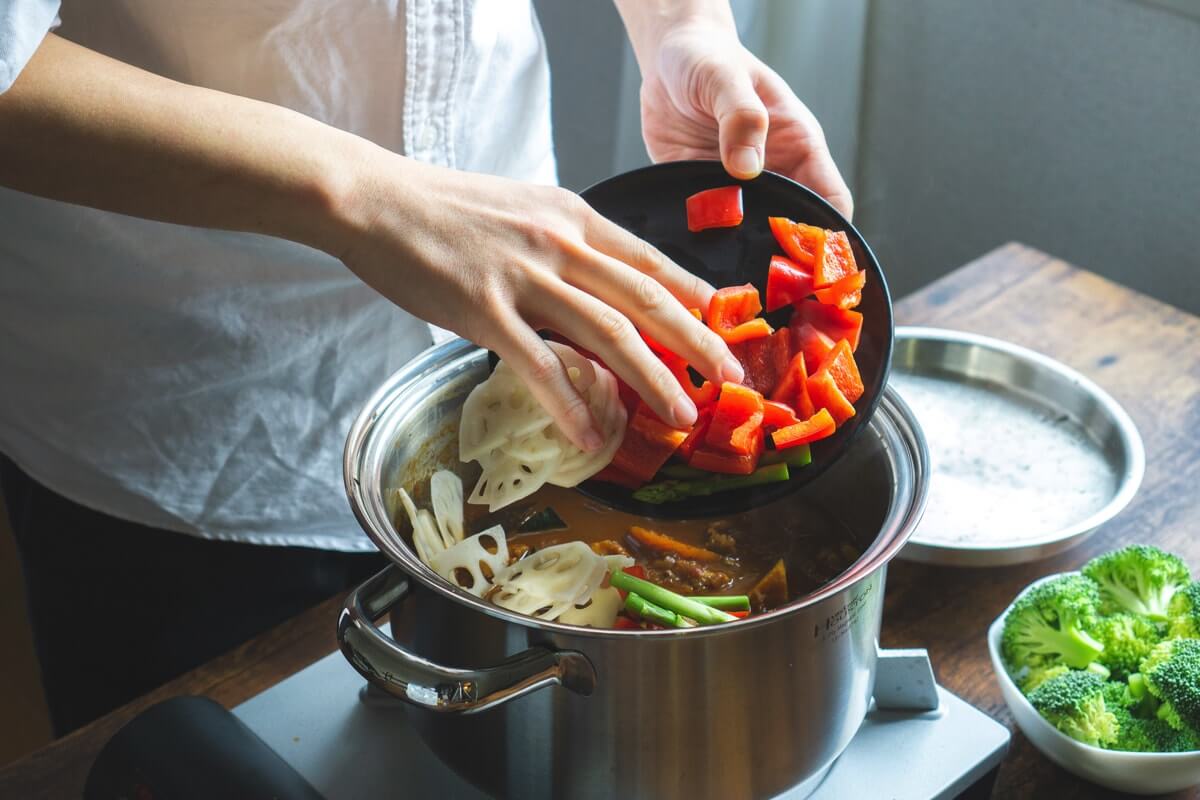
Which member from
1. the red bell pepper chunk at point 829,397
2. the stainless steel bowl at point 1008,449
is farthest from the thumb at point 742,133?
the stainless steel bowl at point 1008,449

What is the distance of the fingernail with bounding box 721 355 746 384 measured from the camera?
925 mm

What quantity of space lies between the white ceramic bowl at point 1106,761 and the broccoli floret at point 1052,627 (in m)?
0.04

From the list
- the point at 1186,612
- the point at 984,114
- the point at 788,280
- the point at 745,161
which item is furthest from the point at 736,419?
the point at 984,114

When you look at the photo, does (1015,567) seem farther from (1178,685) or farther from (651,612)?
(651,612)

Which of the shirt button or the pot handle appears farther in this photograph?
the shirt button

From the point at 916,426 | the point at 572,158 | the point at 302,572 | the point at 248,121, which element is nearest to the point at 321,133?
the point at 248,121

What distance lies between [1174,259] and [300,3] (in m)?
2.04

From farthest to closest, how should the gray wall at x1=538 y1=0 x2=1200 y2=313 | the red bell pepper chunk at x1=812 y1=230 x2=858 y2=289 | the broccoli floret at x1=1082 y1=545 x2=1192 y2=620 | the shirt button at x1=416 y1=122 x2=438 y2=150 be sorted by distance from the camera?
the gray wall at x1=538 y1=0 x2=1200 y2=313, the shirt button at x1=416 y1=122 x2=438 y2=150, the broccoli floret at x1=1082 y1=545 x2=1192 y2=620, the red bell pepper chunk at x1=812 y1=230 x2=858 y2=289

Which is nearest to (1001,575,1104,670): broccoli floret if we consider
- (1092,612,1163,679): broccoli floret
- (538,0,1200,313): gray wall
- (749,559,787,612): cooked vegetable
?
(1092,612,1163,679): broccoli floret

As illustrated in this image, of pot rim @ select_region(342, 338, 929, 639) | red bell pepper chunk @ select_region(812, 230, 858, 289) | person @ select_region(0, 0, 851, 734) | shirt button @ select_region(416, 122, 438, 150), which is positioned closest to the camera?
pot rim @ select_region(342, 338, 929, 639)

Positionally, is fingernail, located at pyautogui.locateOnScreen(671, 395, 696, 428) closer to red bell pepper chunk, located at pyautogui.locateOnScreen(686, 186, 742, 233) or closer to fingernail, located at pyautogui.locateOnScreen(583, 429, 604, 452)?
fingernail, located at pyautogui.locateOnScreen(583, 429, 604, 452)

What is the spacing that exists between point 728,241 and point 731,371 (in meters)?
0.18

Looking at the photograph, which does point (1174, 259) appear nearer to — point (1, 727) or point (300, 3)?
point (300, 3)

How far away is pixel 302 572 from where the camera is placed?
1391 millimetres
